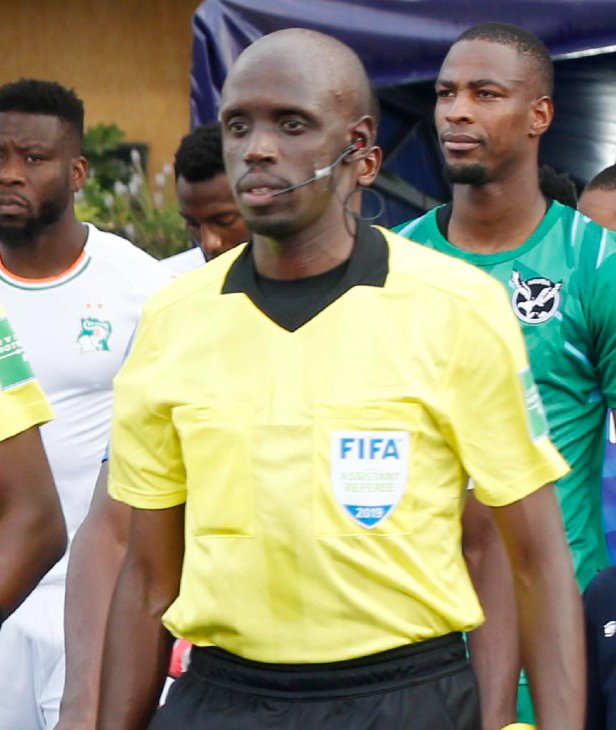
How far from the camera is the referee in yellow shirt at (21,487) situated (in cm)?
Answer: 433

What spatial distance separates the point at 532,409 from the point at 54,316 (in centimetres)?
300

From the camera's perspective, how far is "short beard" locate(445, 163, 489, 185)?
530 cm

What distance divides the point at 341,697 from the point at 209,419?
557 millimetres

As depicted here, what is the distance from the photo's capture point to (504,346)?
347 cm

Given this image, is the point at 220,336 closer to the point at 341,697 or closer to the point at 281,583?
the point at 281,583

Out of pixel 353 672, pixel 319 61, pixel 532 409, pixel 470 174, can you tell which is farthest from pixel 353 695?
pixel 470 174

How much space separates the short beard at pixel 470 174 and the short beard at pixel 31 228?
1675 millimetres

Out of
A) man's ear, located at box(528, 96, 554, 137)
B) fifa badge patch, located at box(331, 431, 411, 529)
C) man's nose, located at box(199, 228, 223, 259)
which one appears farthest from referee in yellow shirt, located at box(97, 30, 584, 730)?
man's nose, located at box(199, 228, 223, 259)

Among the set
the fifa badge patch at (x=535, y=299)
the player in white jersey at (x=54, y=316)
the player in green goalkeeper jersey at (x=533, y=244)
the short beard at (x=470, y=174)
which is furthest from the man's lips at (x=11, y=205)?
the fifa badge patch at (x=535, y=299)

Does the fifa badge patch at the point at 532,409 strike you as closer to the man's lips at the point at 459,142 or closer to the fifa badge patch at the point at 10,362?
the fifa badge patch at the point at 10,362

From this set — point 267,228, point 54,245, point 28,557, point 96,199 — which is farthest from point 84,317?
point 96,199

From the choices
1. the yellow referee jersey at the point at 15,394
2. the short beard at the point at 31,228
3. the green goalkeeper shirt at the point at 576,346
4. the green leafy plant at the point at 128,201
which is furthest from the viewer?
the green leafy plant at the point at 128,201

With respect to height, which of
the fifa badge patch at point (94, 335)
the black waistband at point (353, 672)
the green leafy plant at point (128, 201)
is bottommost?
the green leafy plant at point (128, 201)

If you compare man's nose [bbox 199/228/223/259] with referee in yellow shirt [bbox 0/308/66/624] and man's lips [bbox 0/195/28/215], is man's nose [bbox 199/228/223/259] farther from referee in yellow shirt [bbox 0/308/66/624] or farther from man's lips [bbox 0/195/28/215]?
referee in yellow shirt [bbox 0/308/66/624]
